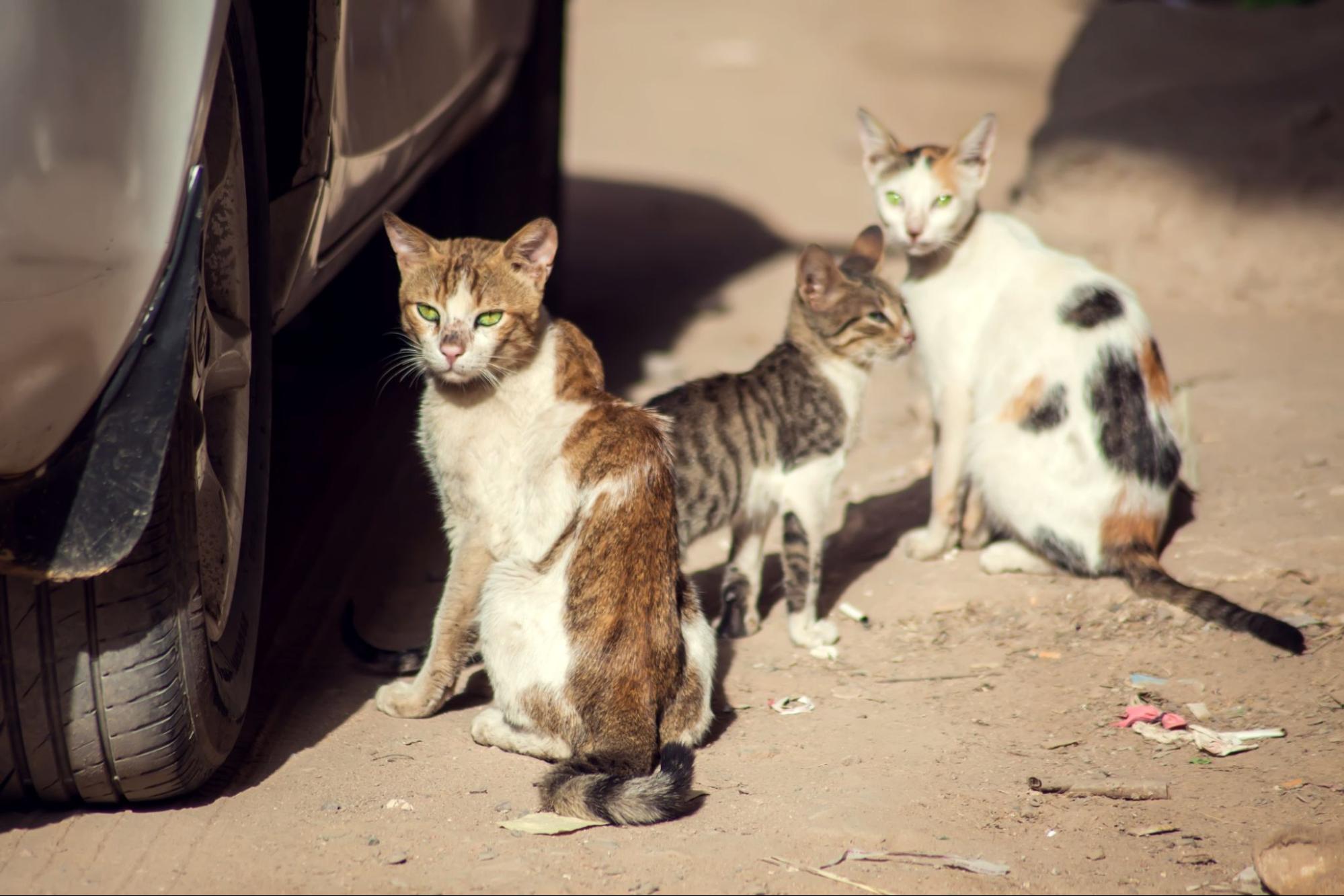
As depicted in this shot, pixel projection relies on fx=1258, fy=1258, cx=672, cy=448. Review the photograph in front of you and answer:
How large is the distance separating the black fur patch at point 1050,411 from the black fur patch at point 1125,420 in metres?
0.08

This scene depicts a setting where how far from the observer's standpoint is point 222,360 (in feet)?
8.31

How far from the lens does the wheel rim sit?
2424 mm

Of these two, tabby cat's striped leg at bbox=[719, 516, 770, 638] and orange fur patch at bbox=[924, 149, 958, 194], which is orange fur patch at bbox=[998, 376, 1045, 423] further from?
tabby cat's striped leg at bbox=[719, 516, 770, 638]

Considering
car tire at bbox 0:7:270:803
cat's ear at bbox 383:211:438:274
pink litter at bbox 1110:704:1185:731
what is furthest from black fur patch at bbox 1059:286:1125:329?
car tire at bbox 0:7:270:803

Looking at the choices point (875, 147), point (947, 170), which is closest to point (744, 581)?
point (947, 170)

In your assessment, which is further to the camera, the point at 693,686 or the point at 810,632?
the point at 810,632

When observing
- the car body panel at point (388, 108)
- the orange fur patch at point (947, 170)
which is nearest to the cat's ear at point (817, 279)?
the orange fur patch at point (947, 170)

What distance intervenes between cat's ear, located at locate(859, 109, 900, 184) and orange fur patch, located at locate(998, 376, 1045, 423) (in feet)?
3.23

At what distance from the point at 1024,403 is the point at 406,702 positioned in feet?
7.10

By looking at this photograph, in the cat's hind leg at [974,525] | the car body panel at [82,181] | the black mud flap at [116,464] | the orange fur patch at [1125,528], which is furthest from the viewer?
the cat's hind leg at [974,525]

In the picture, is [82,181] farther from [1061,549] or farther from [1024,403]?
[1061,549]

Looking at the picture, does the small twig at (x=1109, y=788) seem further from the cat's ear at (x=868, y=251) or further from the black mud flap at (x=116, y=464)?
the black mud flap at (x=116, y=464)

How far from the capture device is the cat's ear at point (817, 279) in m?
3.96

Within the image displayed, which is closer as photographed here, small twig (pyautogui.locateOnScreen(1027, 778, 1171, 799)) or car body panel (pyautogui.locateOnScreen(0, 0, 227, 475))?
car body panel (pyautogui.locateOnScreen(0, 0, 227, 475))
